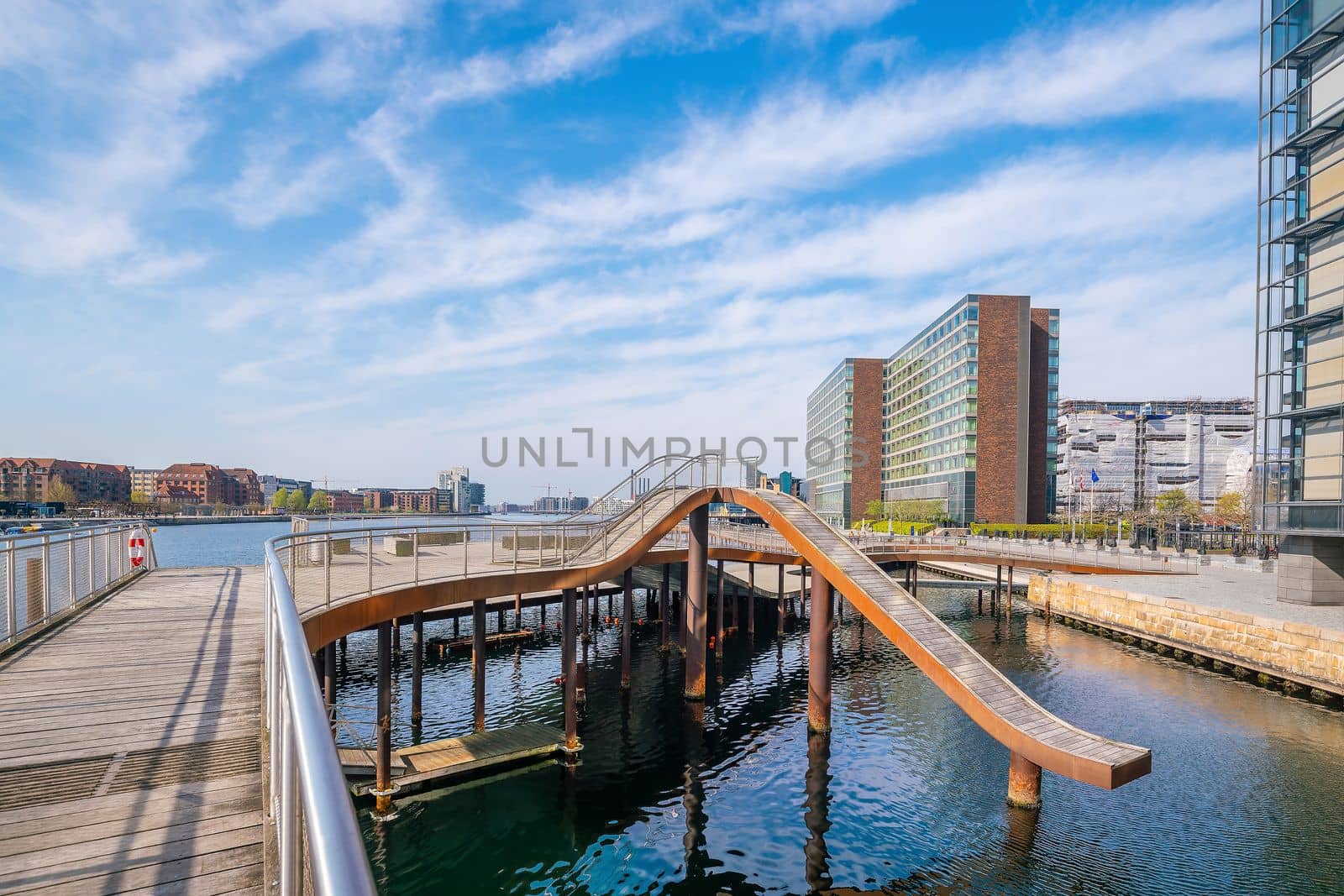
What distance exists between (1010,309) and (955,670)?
77.3 meters

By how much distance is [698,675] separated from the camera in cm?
2459

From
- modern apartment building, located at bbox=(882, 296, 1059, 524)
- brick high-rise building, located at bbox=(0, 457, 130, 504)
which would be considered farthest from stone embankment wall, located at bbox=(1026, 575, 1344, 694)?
brick high-rise building, located at bbox=(0, 457, 130, 504)

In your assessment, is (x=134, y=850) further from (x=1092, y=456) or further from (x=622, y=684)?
(x=1092, y=456)

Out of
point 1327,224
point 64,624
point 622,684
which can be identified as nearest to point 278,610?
point 64,624

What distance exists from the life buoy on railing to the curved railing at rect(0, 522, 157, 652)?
194 centimetres

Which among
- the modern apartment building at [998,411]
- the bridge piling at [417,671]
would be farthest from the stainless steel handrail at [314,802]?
the modern apartment building at [998,411]

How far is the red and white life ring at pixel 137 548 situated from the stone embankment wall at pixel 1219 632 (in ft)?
114

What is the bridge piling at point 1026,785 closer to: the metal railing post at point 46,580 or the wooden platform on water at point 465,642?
the metal railing post at point 46,580

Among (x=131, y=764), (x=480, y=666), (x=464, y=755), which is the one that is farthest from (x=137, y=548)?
(x=131, y=764)

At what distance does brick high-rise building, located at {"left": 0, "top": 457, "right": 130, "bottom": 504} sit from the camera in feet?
484

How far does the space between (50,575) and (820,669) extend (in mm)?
18059

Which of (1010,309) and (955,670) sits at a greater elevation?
(1010,309)

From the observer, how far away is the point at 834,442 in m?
124

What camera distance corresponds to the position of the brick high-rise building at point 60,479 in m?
148
